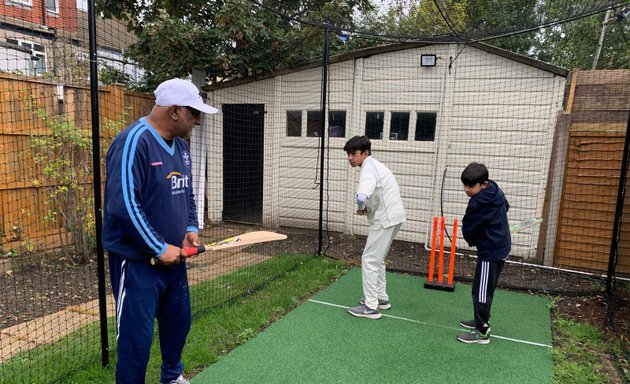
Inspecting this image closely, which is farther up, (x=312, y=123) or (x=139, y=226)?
(x=312, y=123)

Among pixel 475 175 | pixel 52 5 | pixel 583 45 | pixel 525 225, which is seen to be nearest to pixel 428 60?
pixel 525 225

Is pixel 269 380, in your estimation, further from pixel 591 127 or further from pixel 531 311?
pixel 591 127

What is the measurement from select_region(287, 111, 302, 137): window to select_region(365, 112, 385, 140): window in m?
1.13

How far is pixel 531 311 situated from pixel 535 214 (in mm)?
2054

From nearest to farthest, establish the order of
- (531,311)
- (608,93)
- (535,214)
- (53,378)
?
(53,378), (531,311), (608,93), (535,214)

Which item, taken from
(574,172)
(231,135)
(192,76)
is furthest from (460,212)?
(192,76)

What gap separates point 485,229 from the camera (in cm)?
312

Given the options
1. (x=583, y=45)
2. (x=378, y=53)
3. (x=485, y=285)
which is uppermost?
(x=583, y=45)

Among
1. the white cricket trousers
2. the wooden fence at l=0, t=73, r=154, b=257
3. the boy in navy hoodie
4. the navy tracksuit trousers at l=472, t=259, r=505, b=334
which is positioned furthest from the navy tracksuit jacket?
the wooden fence at l=0, t=73, r=154, b=257

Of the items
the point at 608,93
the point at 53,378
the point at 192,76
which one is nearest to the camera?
the point at 53,378

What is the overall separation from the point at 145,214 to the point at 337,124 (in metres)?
5.04

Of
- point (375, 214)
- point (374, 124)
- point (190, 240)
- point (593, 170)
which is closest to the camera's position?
point (190, 240)

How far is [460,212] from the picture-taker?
5965 millimetres

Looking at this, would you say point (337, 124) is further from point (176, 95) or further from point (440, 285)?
point (176, 95)
